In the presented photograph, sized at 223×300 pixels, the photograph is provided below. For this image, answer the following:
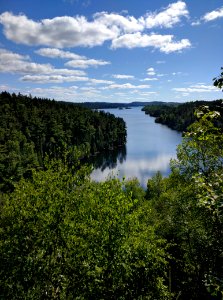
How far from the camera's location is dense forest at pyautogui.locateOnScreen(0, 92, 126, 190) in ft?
287

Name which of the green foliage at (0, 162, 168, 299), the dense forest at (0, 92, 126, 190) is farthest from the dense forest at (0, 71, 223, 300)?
the dense forest at (0, 92, 126, 190)

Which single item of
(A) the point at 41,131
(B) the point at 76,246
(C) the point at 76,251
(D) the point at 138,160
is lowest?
(D) the point at 138,160

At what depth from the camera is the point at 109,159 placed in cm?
14538

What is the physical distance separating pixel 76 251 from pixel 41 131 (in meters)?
115

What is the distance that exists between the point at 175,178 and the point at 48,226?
15107mm

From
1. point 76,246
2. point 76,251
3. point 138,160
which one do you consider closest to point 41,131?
point 138,160

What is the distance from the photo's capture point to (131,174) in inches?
4387

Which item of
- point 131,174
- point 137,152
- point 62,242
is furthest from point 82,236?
point 137,152

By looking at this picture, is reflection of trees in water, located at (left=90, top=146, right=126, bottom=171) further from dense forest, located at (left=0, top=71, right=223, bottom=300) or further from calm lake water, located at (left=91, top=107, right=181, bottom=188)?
dense forest, located at (left=0, top=71, right=223, bottom=300)

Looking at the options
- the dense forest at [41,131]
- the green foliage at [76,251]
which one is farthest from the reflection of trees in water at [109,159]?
the green foliage at [76,251]

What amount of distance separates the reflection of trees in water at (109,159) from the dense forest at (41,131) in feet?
20.5

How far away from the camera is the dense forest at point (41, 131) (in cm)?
8740

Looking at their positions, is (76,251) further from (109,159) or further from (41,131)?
(109,159)

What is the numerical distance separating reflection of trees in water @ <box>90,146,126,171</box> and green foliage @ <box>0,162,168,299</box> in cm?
10392
